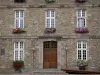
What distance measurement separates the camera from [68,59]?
31.5 m

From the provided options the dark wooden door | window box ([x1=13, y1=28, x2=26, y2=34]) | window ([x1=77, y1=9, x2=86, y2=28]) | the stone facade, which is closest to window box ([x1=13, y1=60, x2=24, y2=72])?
the stone facade

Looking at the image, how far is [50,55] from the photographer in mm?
32062

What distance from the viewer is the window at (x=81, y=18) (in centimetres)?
3180

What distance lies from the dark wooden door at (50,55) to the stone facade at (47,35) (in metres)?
0.44

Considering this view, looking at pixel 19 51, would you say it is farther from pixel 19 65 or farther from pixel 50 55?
pixel 50 55

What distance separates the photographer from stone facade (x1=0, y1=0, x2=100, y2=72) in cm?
3155

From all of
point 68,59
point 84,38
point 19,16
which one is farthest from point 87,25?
point 19,16

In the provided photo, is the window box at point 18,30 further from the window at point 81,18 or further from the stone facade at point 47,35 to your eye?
the window at point 81,18

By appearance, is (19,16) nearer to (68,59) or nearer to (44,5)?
(44,5)

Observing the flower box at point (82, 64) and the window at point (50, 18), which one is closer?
the flower box at point (82, 64)

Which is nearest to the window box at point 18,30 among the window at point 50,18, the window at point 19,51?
the window at point 19,51

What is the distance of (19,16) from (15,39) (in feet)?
6.37

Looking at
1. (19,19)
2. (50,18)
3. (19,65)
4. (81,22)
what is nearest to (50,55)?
(19,65)

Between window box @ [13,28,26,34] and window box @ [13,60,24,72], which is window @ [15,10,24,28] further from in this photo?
window box @ [13,60,24,72]
